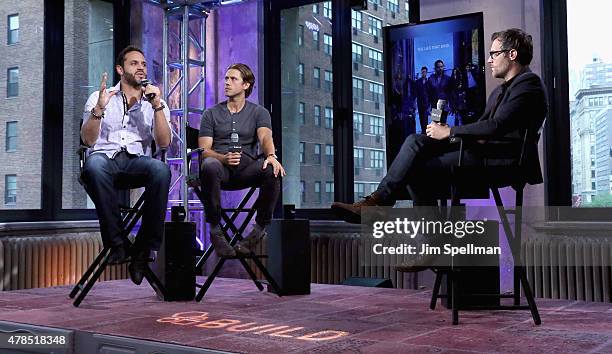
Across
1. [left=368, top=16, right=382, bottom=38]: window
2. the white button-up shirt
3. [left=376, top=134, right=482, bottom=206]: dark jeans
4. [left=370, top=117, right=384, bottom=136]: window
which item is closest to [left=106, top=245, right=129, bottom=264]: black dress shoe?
the white button-up shirt

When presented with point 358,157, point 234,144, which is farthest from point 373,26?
point 234,144

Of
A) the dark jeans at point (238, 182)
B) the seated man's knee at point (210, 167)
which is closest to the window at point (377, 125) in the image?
the dark jeans at point (238, 182)

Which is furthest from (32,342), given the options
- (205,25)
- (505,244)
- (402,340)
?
(205,25)

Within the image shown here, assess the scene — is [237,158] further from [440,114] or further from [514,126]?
[514,126]

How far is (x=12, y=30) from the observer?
5375 mm

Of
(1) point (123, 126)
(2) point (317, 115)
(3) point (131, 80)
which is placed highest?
(2) point (317, 115)

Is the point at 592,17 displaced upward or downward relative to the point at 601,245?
upward

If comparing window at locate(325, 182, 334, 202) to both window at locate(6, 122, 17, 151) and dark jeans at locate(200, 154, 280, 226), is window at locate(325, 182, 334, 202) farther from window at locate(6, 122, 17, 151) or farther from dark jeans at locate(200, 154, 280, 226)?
window at locate(6, 122, 17, 151)

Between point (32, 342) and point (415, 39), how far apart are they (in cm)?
325

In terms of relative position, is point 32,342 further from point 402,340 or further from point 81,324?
point 402,340

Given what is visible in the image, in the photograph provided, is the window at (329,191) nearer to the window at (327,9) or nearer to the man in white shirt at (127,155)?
the window at (327,9)

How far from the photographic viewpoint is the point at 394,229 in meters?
2.97

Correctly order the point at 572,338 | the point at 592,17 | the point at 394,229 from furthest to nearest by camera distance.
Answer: the point at 592,17 < the point at 394,229 < the point at 572,338

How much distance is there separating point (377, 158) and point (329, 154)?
1.50 feet
